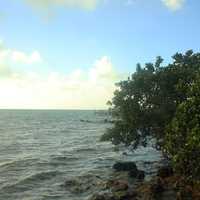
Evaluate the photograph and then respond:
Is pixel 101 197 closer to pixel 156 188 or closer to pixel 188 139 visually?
pixel 156 188

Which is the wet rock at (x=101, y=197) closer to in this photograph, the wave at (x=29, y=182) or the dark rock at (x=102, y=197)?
the dark rock at (x=102, y=197)

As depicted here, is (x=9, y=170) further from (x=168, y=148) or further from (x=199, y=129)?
(x=199, y=129)

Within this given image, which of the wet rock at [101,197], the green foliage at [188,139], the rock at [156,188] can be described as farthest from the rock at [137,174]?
the green foliage at [188,139]

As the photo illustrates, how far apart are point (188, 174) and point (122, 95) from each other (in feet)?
46.1

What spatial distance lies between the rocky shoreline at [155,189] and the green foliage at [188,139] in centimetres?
260

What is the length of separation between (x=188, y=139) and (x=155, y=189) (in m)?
8.53

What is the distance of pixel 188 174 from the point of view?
24.1 meters

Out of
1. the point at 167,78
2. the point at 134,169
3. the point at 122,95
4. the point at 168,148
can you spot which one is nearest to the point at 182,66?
the point at 167,78

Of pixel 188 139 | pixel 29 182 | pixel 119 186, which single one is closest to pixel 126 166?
pixel 119 186

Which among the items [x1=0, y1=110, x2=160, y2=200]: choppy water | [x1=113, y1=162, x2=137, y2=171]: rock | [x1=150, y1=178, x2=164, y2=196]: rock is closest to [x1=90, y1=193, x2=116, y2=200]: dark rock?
[x1=0, y1=110, x2=160, y2=200]: choppy water

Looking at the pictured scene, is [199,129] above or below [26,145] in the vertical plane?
above

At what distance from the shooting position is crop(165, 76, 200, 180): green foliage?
73.2 feet

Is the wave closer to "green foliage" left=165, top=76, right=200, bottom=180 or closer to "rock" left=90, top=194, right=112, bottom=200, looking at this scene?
"rock" left=90, top=194, right=112, bottom=200

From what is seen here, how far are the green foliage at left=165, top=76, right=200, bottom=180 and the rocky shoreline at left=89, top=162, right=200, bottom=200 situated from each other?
2.60 m
